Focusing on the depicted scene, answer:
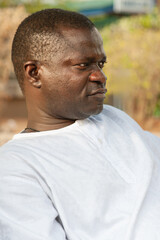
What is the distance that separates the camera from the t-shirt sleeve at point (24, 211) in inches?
52.2

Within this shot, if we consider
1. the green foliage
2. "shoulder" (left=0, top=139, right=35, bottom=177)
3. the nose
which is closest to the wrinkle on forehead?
the nose

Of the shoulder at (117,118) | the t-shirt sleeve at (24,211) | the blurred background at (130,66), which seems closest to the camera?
the t-shirt sleeve at (24,211)

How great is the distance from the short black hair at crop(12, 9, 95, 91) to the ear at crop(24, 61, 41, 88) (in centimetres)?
2

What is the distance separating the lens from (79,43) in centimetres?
150

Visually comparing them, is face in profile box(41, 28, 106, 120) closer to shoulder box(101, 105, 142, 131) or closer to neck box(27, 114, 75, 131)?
neck box(27, 114, 75, 131)

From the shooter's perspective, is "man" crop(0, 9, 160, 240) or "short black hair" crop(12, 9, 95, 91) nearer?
"man" crop(0, 9, 160, 240)

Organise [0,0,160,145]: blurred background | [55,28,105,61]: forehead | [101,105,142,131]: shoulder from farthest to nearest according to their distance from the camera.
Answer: [0,0,160,145]: blurred background
[101,105,142,131]: shoulder
[55,28,105,61]: forehead

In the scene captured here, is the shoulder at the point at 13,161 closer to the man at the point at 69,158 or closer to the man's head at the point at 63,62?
the man at the point at 69,158

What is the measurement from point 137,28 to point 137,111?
1.99m

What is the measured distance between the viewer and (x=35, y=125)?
5.53 ft

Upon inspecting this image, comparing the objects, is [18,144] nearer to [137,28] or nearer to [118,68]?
[118,68]

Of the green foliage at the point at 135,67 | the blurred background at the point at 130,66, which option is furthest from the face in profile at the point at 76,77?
the green foliage at the point at 135,67

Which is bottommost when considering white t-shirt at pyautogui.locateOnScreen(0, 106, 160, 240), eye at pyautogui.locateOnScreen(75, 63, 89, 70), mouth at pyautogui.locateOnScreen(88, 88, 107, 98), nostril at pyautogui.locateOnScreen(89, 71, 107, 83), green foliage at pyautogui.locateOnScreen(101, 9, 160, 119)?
green foliage at pyautogui.locateOnScreen(101, 9, 160, 119)

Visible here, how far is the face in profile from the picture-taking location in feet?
4.94
